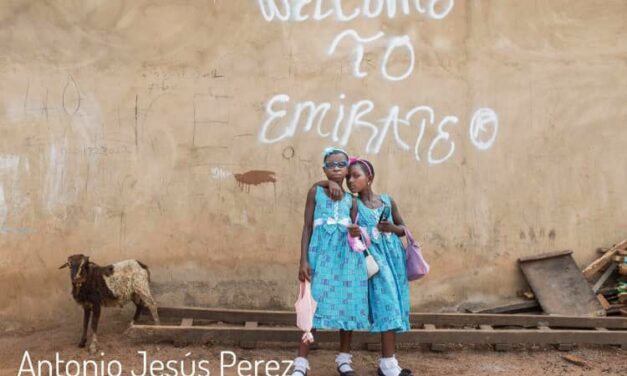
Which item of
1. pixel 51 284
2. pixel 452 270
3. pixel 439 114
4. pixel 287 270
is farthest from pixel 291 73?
pixel 51 284

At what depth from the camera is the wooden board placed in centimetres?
543

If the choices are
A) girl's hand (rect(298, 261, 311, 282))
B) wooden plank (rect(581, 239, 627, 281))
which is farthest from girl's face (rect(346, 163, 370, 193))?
wooden plank (rect(581, 239, 627, 281))

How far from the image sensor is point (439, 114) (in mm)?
5648

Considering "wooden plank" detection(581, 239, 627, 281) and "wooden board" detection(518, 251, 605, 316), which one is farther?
"wooden plank" detection(581, 239, 627, 281)

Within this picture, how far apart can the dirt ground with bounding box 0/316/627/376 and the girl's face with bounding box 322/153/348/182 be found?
1.40 m

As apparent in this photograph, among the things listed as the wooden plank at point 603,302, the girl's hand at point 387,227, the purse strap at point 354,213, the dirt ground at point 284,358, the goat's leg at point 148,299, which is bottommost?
the dirt ground at point 284,358

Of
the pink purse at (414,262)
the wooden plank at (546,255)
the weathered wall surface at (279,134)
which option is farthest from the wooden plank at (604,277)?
the pink purse at (414,262)

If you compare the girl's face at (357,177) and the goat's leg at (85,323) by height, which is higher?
the girl's face at (357,177)

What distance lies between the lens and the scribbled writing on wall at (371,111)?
560 centimetres

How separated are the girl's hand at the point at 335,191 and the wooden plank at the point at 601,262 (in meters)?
2.51

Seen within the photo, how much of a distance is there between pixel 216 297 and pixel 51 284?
1346 millimetres

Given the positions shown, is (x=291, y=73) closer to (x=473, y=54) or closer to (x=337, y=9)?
(x=337, y=9)

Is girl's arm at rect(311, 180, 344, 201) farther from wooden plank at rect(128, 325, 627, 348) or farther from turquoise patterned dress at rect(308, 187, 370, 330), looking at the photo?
wooden plank at rect(128, 325, 627, 348)

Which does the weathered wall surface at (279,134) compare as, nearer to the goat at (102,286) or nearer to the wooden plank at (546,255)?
the wooden plank at (546,255)
